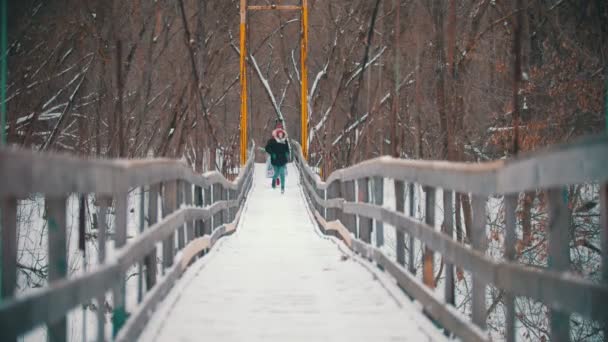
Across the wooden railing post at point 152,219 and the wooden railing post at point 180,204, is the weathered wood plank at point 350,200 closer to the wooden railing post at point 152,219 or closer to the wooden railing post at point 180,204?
the wooden railing post at point 180,204

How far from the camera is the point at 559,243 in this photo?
3809 mm

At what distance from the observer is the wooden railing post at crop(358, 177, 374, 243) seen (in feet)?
33.9

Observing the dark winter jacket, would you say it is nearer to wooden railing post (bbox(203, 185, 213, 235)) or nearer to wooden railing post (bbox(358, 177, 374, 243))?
wooden railing post (bbox(203, 185, 213, 235))

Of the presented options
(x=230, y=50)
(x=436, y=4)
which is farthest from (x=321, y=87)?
(x=436, y=4)

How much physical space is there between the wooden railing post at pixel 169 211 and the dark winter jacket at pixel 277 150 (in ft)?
62.4

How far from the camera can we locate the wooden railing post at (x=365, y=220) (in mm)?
10336

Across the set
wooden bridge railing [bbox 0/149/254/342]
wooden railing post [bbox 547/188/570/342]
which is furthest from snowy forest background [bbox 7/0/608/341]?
wooden railing post [bbox 547/188/570/342]

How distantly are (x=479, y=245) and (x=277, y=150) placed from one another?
22.0 m

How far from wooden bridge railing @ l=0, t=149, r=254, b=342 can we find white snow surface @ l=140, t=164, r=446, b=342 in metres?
0.24

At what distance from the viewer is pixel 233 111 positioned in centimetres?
5953

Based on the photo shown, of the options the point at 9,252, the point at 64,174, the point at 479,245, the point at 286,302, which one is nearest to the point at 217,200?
the point at 286,302

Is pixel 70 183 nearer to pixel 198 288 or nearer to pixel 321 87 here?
pixel 198 288

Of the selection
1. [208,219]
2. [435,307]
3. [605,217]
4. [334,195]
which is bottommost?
[435,307]

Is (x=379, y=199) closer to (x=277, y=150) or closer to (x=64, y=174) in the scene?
(x=64, y=174)
